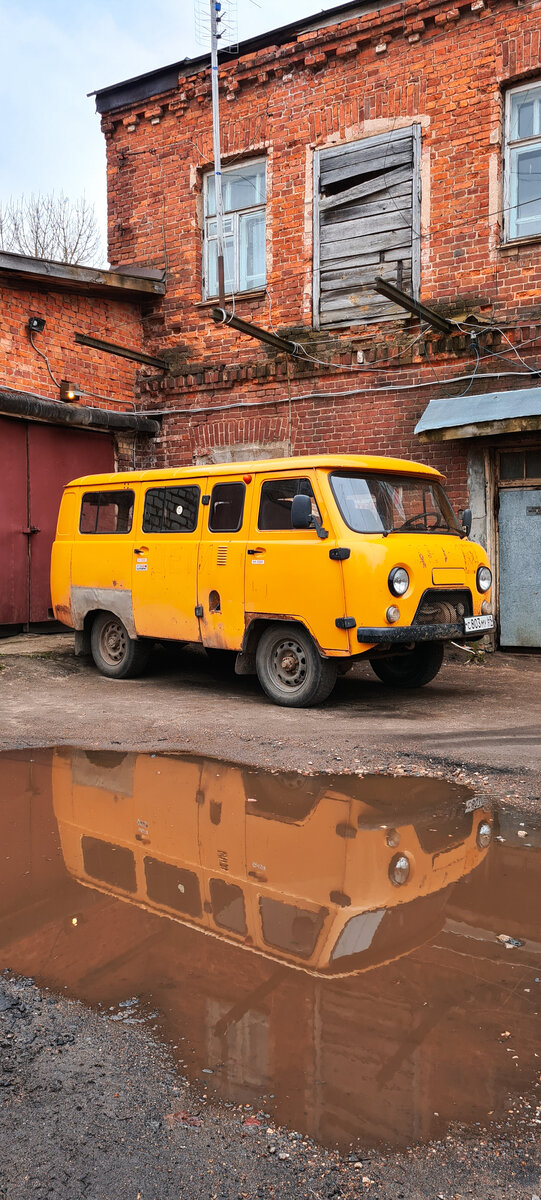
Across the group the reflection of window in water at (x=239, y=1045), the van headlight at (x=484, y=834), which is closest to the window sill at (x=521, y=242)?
the van headlight at (x=484, y=834)

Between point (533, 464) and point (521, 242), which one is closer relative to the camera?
point (521, 242)

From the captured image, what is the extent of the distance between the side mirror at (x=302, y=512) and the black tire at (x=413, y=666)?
5.78 ft

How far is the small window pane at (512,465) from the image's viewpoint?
1029 centimetres

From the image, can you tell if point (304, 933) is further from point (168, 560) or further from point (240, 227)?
point (240, 227)

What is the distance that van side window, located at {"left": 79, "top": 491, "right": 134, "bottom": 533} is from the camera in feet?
Result: 29.7

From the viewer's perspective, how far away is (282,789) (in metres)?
5.04

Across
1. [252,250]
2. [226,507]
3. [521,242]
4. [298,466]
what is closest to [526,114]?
[521,242]

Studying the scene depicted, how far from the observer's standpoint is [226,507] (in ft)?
26.6

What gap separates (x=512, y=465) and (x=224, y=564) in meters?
4.25

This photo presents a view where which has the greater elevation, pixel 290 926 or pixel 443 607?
pixel 443 607

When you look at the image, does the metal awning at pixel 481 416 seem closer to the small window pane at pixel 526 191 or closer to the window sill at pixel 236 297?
the small window pane at pixel 526 191

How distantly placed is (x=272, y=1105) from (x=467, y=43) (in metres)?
11.6

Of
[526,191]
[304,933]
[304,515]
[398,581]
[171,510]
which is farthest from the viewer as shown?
[526,191]

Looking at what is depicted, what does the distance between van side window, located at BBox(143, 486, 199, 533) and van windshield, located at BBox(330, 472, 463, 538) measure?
165 centimetres
